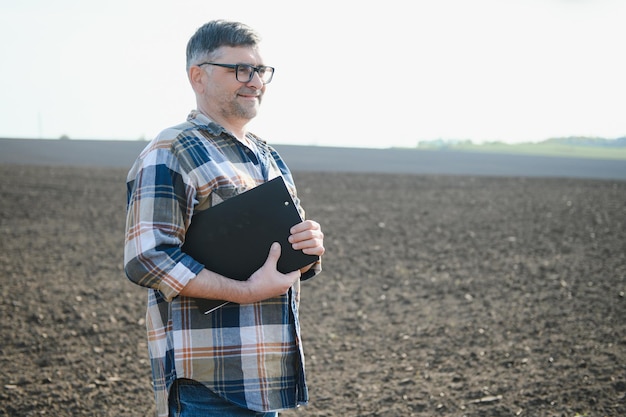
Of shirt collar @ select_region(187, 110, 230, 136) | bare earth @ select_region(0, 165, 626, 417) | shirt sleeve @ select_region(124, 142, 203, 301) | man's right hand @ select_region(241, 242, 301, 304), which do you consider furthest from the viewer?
bare earth @ select_region(0, 165, 626, 417)

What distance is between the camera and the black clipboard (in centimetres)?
198

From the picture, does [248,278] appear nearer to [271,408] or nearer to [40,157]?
[271,408]

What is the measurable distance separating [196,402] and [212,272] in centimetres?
43

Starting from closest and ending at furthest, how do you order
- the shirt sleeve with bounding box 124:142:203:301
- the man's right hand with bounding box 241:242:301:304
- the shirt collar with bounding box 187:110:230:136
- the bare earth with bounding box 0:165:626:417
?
the shirt sleeve with bounding box 124:142:203:301
the man's right hand with bounding box 241:242:301:304
the shirt collar with bounding box 187:110:230:136
the bare earth with bounding box 0:165:626:417

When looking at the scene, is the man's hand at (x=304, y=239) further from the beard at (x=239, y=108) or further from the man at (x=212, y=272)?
the beard at (x=239, y=108)

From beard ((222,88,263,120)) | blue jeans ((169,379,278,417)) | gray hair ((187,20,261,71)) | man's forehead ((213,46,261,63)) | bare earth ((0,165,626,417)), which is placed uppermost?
gray hair ((187,20,261,71))

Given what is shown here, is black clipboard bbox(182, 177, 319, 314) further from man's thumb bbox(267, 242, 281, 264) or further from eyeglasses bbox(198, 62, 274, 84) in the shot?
eyeglasses bbox(198, 62, 274, 84)

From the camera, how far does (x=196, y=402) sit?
6.55ft

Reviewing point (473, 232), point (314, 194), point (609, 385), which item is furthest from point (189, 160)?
point (314, 194)

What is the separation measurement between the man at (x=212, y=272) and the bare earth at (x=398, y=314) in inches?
87.3

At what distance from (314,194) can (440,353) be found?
9.01m

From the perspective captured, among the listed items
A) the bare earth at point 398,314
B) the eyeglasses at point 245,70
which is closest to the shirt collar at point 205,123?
the eyeglasses at point 245,70

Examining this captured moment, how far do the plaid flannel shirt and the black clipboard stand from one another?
0.06m

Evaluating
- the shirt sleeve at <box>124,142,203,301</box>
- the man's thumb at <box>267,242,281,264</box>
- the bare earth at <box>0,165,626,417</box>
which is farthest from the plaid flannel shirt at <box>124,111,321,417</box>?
the bare earth at <box>0,165,626,417</box>
